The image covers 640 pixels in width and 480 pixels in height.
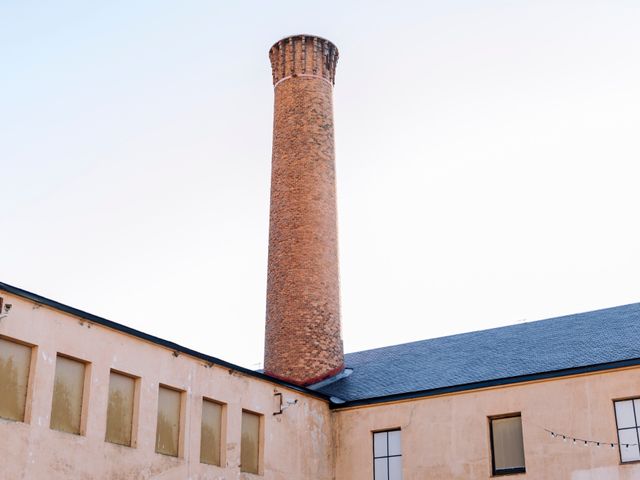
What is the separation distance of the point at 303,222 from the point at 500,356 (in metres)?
7.48

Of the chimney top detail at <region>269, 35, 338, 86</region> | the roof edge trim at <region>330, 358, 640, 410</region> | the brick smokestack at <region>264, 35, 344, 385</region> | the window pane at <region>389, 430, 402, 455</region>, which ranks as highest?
the chimney top detail at <region>269, 35, 338, 86</region>

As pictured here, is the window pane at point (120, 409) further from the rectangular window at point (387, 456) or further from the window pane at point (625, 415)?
the window pane at point (625, 415)

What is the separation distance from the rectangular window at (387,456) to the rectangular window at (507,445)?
2.20 meters

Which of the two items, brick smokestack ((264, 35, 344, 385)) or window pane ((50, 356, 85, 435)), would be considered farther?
brick smokestack ((264, 35, 344, 385))

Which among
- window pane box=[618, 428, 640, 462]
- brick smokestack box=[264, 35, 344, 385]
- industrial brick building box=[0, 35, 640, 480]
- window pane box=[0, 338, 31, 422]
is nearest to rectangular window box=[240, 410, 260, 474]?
industrial brick building box=[0, 35, 640, 480]

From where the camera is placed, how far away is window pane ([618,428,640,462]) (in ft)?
54.2

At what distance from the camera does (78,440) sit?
47.5 ft

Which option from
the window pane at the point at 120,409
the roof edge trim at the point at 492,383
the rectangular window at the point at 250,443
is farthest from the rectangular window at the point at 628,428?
the window pane at the point at 120,409

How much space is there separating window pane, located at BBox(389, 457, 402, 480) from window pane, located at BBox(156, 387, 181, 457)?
17.1 ft

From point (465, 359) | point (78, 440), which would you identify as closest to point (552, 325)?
point (465, 359)

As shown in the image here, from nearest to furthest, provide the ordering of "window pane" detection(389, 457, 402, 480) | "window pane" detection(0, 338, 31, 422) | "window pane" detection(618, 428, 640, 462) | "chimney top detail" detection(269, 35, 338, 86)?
"window pane" detection(0, 338, 31, 422) → "window pane" detection(618, 428, 640, 462) → "window pane" detection(389, 457, 402, 480) → "chimney top detail" detection(269, 35, 338, 86)

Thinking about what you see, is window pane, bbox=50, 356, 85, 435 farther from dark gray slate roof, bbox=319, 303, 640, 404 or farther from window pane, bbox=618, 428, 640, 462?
window pane, bbox=618, 428, 640, 462

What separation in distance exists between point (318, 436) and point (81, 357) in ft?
22.4

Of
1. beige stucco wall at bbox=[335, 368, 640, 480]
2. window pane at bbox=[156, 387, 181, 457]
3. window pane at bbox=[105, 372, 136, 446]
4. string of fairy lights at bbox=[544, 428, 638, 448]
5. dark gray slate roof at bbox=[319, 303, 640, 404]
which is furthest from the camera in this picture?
dark gray slate roof at bbox=[319, 303, 640, 404]
